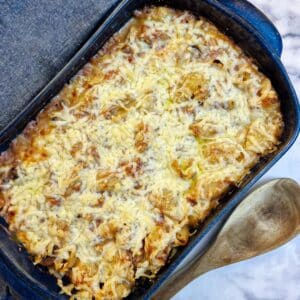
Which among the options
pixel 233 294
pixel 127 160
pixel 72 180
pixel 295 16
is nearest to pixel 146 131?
pixel 127 160

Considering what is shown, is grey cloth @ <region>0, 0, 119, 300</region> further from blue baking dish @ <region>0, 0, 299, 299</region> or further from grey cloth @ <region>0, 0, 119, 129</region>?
blue baking dish @ <region>0, 0, 299, 299</region>

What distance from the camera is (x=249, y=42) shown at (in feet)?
6.31

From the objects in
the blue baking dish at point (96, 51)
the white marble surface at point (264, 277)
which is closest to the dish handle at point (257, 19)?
the blue baking dish at point (96, 51)

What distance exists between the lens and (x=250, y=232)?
204 cm

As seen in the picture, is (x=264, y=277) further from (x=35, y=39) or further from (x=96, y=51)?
(x=35, y=39)

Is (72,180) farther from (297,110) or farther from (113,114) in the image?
(297,110)

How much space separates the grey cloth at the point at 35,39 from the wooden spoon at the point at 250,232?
0.99 m

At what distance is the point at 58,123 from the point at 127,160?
293mm

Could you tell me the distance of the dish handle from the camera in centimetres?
205

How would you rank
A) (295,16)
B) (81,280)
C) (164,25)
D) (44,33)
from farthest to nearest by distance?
(295,16) → (44,33) → (164,25) → (81,280)

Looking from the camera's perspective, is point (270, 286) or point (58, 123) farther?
point (270, 286)

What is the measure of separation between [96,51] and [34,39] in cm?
38

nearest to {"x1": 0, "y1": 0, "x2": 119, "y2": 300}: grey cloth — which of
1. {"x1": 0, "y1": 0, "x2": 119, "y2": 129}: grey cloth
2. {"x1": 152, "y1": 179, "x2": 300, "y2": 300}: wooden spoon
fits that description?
{"x1": 0, "y1": 0, "x2": 119, "y2": 129}: grey cloth

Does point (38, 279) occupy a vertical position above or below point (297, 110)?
below
